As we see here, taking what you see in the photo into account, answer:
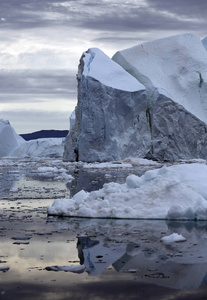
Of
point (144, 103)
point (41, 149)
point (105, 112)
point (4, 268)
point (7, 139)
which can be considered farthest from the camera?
point (7, 139)

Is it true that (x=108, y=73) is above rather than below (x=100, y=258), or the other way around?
below

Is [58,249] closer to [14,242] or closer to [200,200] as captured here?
[14,242]

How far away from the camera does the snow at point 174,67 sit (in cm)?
2658

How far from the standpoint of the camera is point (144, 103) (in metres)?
24.9

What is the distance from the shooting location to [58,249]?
4410 millimetres

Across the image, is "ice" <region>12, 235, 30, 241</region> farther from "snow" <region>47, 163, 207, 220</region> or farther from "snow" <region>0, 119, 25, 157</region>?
"snow" <region>0, 119, 25, 157</region>

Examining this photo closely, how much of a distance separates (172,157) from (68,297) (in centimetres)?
2281

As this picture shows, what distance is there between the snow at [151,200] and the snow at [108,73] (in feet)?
55.3

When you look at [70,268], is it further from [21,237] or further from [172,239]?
[172,239]

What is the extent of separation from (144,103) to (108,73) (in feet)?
7.28

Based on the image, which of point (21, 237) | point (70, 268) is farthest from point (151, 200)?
point (70, 268)

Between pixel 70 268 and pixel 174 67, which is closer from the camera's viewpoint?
pixel 70 268

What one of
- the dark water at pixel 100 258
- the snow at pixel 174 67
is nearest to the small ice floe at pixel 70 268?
the dark water at pixel 100 258

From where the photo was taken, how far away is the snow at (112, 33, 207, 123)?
26.6 metres
